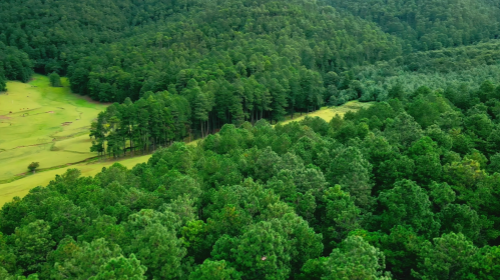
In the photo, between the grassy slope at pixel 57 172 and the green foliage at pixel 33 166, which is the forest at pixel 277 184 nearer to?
the grassy slope at pixel 57 172

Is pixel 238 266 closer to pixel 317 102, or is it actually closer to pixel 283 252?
pixel 283 252

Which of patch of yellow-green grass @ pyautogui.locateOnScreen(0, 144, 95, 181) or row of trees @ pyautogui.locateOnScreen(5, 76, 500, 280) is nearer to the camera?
row of trees @ pyautogui.locateOnScreen(5, 76, 500, 280)

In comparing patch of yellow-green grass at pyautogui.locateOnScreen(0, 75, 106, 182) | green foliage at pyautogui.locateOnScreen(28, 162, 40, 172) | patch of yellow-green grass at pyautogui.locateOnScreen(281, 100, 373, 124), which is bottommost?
patch of yellow-green grass at pyautogui.locateOnScreen(0, 75, 106, 182)

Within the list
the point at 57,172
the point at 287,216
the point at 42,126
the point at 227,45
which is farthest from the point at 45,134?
the point at 287,216

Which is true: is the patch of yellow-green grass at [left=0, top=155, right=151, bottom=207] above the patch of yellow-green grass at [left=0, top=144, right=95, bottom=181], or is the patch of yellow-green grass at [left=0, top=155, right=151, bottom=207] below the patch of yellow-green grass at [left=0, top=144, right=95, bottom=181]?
above

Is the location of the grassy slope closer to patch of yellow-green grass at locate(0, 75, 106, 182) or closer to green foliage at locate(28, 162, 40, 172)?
patch of yellow-green grass at locate(0, 75, 106, 182)

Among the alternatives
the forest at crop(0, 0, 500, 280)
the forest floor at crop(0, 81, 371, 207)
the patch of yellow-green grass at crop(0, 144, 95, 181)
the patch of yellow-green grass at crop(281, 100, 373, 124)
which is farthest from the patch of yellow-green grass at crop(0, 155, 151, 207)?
the patch of yellow-green grass at crop(281, 100, 373, 124)
